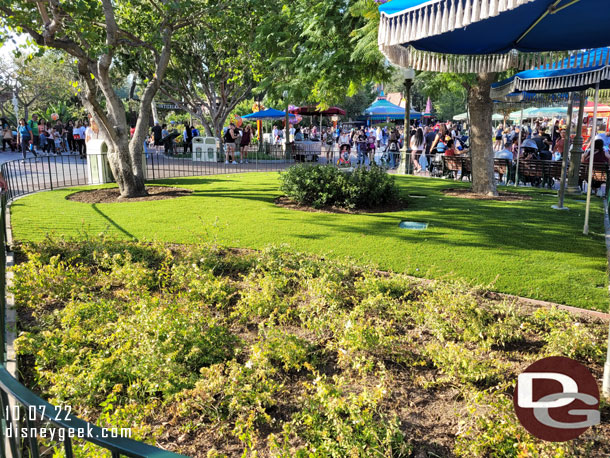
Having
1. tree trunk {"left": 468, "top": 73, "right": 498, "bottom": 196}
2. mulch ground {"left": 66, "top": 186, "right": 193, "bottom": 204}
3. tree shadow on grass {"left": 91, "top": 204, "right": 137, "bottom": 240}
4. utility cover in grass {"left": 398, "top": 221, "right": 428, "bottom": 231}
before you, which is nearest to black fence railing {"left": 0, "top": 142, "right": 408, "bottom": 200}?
mulch ground {"left": 66, "top": 186, "right": 193, "bottom": 204}

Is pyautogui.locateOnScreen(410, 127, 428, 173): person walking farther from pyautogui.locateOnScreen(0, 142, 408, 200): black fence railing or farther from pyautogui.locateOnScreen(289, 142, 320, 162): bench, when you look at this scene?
pyautogui.locateOnScreen(289, 142, 320, 162): bench

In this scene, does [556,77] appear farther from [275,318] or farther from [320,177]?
[275,318]

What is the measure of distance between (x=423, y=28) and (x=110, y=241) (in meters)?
6.23

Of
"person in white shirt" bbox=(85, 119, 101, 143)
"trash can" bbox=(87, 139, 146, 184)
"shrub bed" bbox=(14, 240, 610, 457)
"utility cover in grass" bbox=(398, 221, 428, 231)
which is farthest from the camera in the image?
"person in white shirt" bbox=(85, 119, 101, 143)

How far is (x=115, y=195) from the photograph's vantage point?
13.5m

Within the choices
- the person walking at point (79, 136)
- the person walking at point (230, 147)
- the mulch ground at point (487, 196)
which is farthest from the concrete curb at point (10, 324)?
the person walking at point (79, 136)

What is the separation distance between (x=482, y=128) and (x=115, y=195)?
401 inches

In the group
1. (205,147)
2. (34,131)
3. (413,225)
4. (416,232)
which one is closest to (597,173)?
(413,225)

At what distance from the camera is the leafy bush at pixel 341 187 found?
11188mm

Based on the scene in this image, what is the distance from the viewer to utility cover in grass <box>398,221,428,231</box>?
364 inches

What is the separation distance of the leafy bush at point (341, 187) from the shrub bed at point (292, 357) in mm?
4753

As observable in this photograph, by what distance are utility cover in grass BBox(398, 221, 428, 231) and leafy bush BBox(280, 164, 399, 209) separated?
168 centimetres

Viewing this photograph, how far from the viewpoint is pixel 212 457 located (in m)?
3.05

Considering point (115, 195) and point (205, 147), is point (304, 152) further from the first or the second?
point (115, 195)
